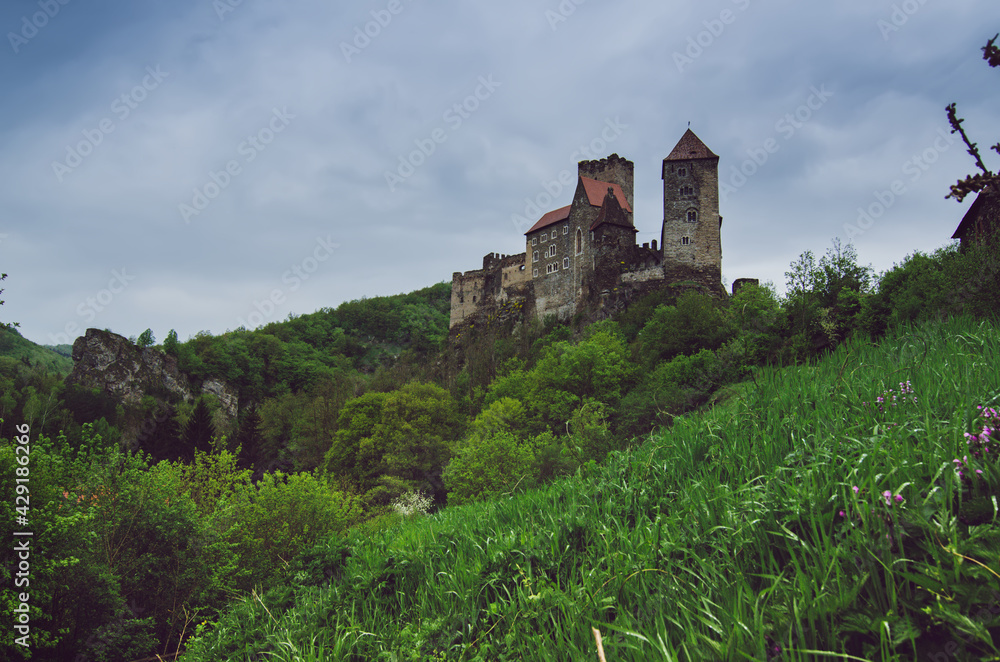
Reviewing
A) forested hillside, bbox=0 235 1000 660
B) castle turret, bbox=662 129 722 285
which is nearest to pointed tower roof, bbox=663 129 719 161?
castle turret, bbox=662 129 722 285

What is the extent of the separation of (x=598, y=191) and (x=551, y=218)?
6.70 m

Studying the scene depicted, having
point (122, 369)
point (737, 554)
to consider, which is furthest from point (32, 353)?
point (737, 554)

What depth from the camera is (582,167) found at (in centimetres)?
6175

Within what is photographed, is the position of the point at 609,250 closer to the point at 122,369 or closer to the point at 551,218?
the point at 551,218

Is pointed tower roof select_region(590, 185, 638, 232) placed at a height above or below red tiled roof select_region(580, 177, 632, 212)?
below

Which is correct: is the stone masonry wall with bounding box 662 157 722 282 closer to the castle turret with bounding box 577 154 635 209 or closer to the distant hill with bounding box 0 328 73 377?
the castle turret with bounding box 577 154 635 209

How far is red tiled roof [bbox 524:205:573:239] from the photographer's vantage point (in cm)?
6025

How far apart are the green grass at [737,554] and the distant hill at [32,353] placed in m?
91.8

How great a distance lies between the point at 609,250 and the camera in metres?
51.4

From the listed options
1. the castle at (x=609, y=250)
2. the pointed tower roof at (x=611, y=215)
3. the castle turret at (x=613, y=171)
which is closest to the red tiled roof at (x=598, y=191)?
the castle at (x=609, y=250)

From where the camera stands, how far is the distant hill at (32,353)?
8275 cm

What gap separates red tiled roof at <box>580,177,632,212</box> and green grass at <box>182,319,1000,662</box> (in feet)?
165

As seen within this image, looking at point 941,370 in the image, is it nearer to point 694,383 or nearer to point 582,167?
point 694,383

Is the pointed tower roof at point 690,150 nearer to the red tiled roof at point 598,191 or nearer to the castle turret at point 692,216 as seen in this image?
the castle turret at point 692,216
